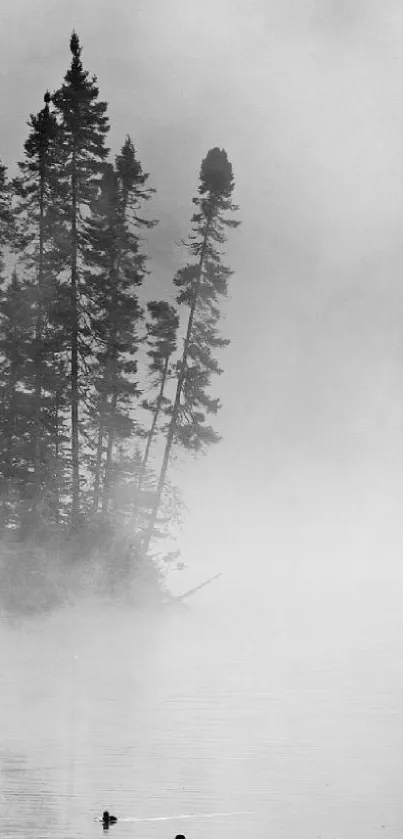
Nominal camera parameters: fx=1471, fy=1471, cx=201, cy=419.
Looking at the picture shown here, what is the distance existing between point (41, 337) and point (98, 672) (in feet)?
50.7

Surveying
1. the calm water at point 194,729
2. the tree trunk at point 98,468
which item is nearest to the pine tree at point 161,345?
the tree trunk at point 98,468

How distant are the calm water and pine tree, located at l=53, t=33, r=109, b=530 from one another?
709 cm

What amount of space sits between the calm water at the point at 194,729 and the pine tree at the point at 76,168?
23.3 feet

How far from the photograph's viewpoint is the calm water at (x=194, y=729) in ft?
71.5

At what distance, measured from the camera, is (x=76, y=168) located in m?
51.5

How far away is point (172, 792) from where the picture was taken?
23203 mm

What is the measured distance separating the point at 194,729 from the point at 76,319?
79.4 ft

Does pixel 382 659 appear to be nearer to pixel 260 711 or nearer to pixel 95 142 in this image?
pixel 260 711

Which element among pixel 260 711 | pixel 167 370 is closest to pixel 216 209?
pixel 167 370

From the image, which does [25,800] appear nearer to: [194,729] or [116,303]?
[194,729]

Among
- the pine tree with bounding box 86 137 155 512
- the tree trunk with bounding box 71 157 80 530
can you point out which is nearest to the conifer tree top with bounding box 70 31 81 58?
the tree trunk with bounding box 71 157 80 530

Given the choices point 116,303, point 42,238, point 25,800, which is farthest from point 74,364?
point 25,800

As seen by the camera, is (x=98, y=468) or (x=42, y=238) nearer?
(x=42, y=238)

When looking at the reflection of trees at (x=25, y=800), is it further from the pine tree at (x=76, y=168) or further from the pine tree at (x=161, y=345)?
the pine tree at (x=161, y=345)
